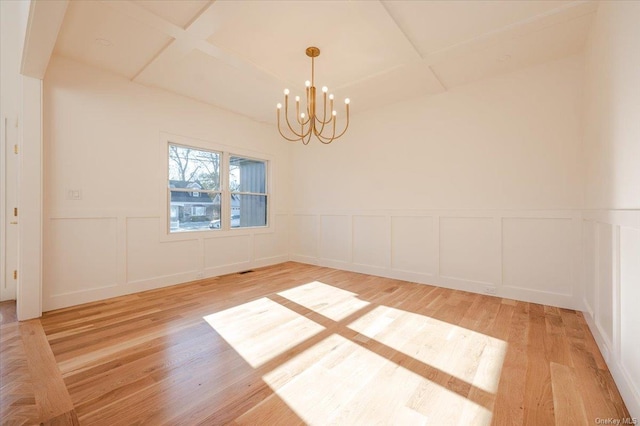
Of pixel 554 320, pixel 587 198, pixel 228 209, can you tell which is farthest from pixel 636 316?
pixel 228 209

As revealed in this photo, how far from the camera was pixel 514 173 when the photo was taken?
129 inches

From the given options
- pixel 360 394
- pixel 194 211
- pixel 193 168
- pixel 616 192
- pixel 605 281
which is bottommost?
pixel 360 394

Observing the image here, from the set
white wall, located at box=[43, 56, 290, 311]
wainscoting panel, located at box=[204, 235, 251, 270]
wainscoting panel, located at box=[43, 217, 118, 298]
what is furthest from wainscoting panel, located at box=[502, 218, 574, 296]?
wainscoting panel, located at box=[43, 217, 118, 298]

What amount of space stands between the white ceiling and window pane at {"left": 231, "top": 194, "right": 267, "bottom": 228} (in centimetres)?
189

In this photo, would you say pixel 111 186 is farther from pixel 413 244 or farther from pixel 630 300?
pixel 630 300

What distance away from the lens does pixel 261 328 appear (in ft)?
8.05

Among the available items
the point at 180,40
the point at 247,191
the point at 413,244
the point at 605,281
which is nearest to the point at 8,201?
the point at 180,40

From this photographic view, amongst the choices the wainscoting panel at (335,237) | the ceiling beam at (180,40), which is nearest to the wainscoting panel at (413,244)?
the wainscoting panel at (335,237)

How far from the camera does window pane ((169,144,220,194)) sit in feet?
13.1

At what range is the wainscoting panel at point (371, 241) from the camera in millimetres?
4379

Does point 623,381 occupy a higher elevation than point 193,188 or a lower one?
lower

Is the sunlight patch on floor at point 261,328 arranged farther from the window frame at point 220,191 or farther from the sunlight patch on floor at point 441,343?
the window frame at point 220,191

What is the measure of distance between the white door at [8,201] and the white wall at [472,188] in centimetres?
419

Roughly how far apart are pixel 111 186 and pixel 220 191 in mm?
1491
